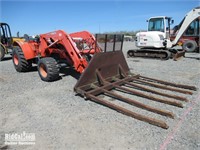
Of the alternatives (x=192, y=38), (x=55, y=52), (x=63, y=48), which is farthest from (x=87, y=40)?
(x=192, y=38)

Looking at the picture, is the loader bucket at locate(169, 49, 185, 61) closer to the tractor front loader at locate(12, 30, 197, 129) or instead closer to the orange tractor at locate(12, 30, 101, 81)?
the tractor front loader at locate(12, 30, 197, 129)

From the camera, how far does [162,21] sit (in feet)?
39.8

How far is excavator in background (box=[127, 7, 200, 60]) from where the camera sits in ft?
38.5

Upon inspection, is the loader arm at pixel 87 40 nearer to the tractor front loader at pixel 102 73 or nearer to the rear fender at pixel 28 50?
the tractor front loader at pixel 102 73

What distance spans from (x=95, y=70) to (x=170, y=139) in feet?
9.45

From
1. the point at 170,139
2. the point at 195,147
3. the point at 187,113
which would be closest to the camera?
the point at 195,147

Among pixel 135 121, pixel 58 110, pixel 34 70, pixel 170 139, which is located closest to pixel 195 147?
pixel 170 139

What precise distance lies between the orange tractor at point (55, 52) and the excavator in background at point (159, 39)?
6.01 metres

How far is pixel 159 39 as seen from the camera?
38.4ft

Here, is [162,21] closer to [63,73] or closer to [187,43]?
[187,43]

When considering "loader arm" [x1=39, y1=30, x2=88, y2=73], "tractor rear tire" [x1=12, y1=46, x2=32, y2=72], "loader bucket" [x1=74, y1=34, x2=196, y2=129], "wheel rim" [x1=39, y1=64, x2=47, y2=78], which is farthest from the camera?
"tractor rear tire" [x1=12, y1=46, x2=32, y2=72]

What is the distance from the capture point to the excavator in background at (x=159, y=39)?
11734mm

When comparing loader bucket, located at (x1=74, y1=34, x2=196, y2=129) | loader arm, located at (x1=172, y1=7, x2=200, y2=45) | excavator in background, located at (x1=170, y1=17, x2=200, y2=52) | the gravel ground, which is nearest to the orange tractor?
loader bucket, located at (x1=74, y1=34, x2=196, y2=129)

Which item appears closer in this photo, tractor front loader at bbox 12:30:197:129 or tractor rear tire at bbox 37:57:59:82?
tractor front loader at bbox 12:30:197:129
